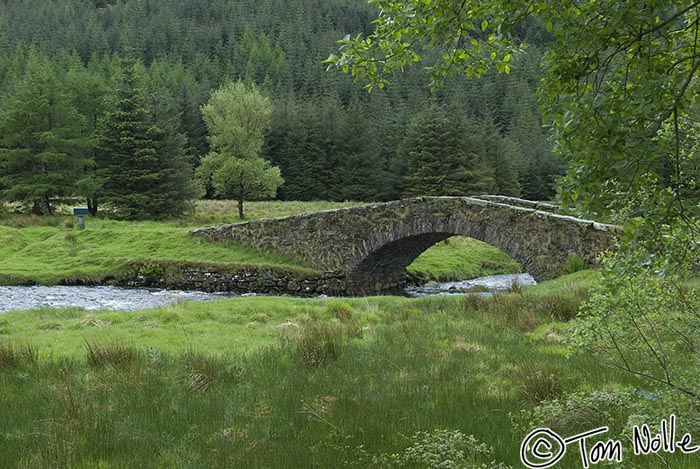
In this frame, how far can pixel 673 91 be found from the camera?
3.56 metres

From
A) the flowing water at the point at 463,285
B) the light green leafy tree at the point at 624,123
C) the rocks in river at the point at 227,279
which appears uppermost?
the light green leafy tree at the point at 624,123

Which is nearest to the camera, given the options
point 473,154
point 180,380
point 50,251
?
point 180,380

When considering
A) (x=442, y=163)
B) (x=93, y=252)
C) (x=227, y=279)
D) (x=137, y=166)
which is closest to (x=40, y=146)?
(x=137, y=166)

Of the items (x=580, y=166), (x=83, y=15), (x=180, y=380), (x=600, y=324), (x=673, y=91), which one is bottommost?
(x=180, y=380)

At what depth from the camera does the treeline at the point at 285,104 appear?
40.4m

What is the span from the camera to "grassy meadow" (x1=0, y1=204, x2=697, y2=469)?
4.34 m

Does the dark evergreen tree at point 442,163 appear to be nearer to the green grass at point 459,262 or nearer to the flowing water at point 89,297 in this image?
the green grass at point 459,262

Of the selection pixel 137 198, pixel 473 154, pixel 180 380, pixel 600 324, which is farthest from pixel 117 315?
pixel 473 154

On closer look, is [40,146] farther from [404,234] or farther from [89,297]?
[404,234]

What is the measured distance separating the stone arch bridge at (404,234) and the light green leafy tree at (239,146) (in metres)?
11.6

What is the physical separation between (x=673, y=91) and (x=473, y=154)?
2060 inches

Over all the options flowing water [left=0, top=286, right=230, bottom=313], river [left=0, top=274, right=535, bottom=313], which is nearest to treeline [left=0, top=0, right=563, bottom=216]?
river [left=0, top=274, right=535, bottom=313]

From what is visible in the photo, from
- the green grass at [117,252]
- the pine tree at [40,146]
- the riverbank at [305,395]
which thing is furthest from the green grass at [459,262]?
the pine tree at [40,146]

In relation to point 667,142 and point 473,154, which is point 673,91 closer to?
point 667,142
